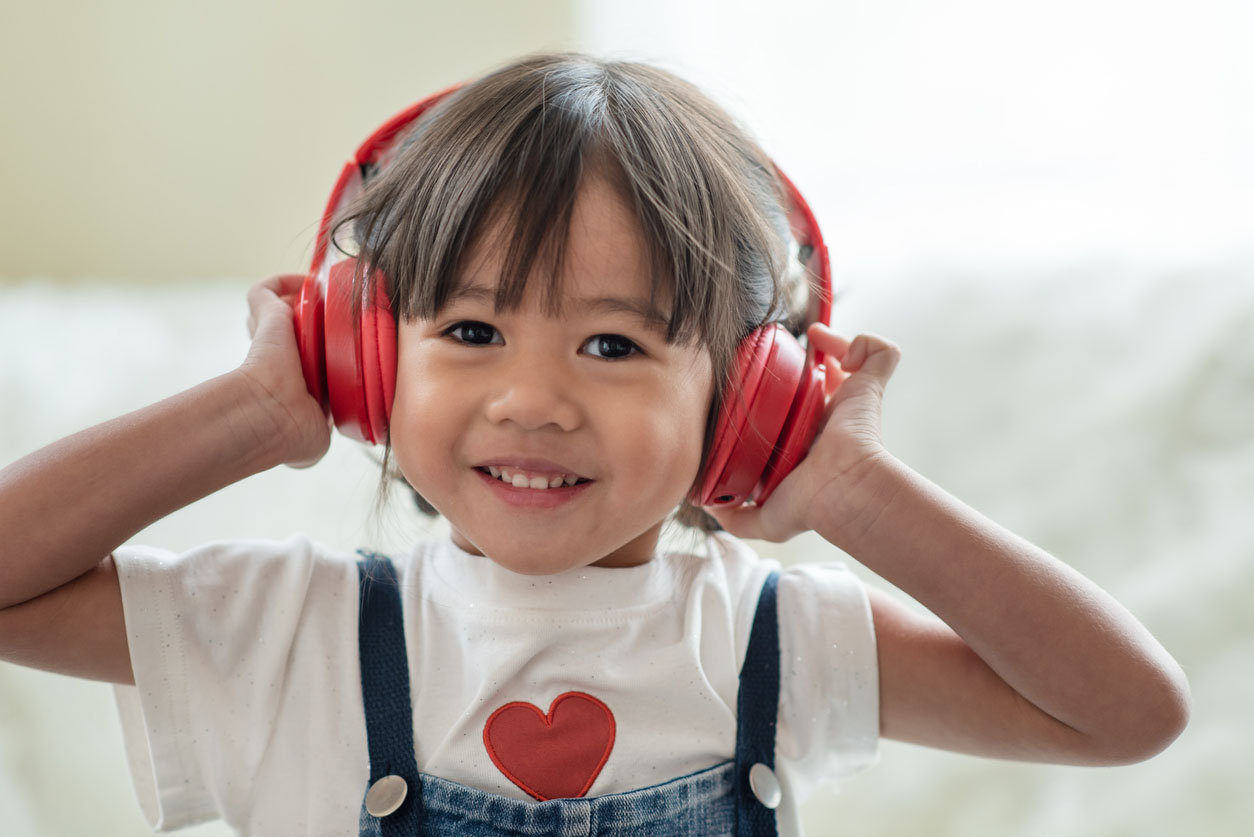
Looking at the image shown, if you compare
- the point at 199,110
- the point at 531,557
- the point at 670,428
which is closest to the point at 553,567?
the point at 531,557

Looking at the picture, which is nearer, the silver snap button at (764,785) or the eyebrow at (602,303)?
the eyebrow at (602,303)

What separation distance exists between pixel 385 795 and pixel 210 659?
0.15 metres

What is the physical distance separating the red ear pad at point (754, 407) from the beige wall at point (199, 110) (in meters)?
1.18

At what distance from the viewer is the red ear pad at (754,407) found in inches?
31.5

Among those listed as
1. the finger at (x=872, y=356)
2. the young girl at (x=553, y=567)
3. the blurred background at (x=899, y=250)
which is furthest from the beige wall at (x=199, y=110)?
the finger at (x=872, y=356)

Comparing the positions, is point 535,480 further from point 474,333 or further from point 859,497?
point 859,497

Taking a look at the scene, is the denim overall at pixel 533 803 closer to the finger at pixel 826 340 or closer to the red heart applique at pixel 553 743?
the red heart applique at pixel 553 743

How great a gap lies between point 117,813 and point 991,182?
1367 millimetres

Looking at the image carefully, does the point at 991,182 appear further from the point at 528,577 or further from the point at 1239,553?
the point at 528,577

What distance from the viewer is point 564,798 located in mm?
824

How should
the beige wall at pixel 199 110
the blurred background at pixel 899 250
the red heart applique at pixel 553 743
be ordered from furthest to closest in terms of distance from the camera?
the beige wall at pixel 199 110 → the blurred background at pixel 899 250 → the red heart applique at pixel 553 743

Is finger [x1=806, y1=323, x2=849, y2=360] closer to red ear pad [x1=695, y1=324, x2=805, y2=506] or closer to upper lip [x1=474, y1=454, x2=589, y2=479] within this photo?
red ear pad [x1=695, y1=324, x2=805, y2=506]

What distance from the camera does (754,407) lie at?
2.64ft

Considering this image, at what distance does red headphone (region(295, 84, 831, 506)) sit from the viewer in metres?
0.79
